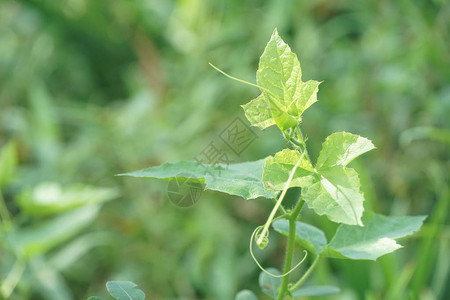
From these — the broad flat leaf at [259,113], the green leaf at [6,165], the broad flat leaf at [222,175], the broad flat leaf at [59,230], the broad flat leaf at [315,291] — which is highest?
the broad flat leaf at [259,113]

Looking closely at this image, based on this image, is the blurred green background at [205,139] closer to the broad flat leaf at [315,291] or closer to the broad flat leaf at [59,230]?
the broad flat leaf at [59,230]

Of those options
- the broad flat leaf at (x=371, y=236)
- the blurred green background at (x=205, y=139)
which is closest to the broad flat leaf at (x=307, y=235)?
the broad flat leaf at (x=371, y=236)

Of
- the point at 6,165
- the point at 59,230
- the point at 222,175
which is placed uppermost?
the point at 222,175

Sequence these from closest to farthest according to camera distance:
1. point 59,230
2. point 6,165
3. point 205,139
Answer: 1. point 6,165
2. point 59,230
3. point 205,139

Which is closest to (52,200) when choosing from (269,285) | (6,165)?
(6,165)

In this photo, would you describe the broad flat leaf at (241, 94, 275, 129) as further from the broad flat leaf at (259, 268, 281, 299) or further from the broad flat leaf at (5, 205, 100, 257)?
the broad flat leaf at (5, 205, 100, 257)

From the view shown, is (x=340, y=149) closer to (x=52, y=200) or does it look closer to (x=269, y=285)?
(x=269, y=285)

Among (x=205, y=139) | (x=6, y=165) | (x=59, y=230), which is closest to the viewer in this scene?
(x=6, y=165)
